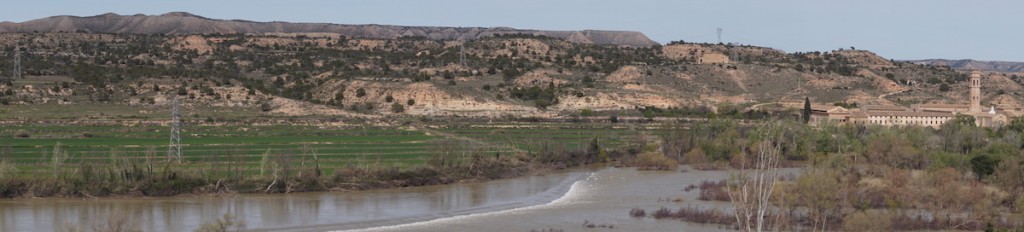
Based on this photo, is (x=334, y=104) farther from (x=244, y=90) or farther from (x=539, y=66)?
(x=539, y=66)

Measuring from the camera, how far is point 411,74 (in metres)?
95.9

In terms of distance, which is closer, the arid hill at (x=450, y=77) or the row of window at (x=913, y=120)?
the arid hill at (x=450, y=77)

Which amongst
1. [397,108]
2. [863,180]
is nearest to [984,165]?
[863,180]

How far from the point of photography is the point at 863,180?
45.1 m

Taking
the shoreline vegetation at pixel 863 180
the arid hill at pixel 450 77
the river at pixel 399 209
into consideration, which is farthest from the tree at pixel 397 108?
the river at pixel 399 209

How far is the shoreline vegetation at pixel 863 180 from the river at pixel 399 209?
1.99 meters

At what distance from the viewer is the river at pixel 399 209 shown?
33938 mm

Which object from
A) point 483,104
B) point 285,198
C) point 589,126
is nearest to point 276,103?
point 483,104

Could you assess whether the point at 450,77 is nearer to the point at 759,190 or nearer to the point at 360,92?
the point at 360,92

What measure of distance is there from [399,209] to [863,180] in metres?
18.0

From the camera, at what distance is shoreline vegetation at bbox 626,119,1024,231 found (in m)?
33.8

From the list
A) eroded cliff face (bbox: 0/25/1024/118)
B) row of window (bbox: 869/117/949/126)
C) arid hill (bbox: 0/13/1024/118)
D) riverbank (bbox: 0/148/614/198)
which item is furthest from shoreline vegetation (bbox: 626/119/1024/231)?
eroded cliff face (bbox: 0/25/1024/118)

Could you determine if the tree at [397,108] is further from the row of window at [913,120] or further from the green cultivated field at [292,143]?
the row of window at [913,120]

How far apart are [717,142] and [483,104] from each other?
→ 85.1ft
